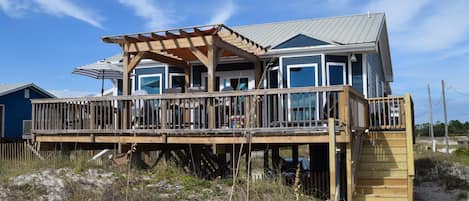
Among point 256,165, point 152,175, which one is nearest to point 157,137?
point 152,175

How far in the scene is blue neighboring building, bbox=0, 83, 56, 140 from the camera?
73.1 feet

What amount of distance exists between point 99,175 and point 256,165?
33.8 ft

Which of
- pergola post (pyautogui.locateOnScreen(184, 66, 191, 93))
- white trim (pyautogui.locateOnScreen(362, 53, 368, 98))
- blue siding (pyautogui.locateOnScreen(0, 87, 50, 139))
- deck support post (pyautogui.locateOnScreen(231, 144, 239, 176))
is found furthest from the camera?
blue siding (pyautogui.locateOnScreen(0, 87, 50, 139))

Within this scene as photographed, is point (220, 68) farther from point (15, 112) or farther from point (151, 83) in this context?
point (15, 112)

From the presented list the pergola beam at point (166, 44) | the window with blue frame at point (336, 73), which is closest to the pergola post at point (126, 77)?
the pergola beam at point (166, 44)

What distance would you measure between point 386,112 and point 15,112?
18.7 metres

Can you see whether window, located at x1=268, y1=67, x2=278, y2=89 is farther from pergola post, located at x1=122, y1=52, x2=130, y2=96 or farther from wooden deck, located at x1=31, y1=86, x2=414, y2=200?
pergola post, located at x1=122, y1=52, x2=130, y2=96

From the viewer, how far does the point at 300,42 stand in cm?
1237

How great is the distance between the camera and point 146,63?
14.4 meters

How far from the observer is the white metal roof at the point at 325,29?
12.6 meters

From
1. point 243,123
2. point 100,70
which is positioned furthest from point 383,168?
point 100,70

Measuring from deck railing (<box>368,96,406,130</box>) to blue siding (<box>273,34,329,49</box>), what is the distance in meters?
2.13

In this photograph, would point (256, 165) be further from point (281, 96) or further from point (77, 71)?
point (281, 96)

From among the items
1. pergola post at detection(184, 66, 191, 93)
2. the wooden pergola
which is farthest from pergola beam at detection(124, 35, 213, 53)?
pergola post at detection(184, 66, 191, 93)
